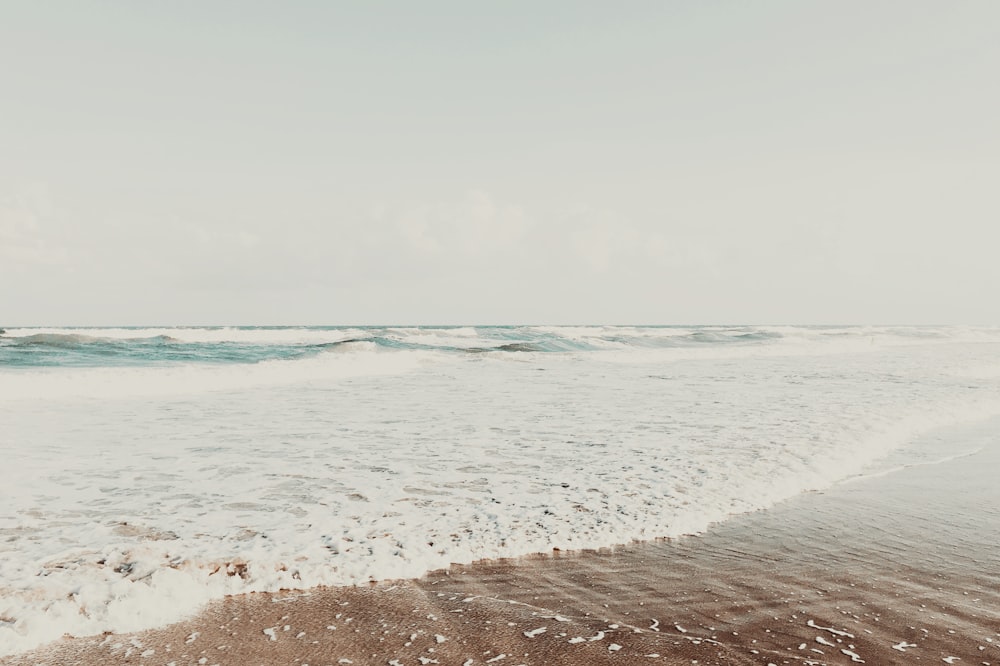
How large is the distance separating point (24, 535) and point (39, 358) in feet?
76.9

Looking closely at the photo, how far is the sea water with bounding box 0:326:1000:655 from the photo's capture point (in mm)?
4277

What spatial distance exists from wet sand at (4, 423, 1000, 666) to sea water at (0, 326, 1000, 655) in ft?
1.05

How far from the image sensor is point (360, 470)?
23.5 ft

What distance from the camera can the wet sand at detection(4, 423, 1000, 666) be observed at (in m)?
3.22

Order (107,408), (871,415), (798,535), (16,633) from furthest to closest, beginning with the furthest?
(107,408), (871,415), (798,535), (16,633)

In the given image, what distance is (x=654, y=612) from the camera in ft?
12.2

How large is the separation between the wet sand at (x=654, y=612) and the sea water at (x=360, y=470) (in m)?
0.32

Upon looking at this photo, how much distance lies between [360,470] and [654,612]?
4274mm

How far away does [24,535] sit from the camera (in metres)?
4.86

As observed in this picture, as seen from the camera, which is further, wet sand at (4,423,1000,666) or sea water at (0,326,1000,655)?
sea water at (0,326,1000,655)

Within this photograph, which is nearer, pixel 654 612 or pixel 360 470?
pixel 654 612

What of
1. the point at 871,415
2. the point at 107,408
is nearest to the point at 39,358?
the point at 107,408

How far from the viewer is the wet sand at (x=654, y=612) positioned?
322cm

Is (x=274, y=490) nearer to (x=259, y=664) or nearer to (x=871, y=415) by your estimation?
(x=259, y=664)
